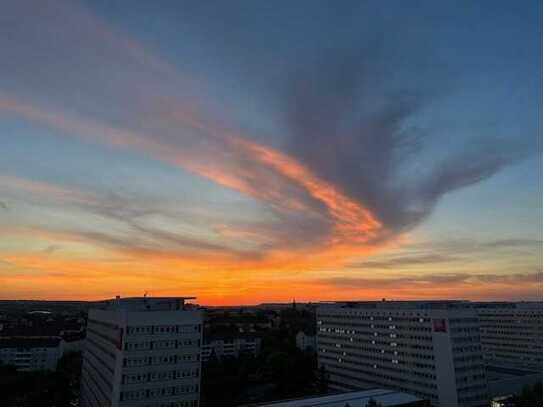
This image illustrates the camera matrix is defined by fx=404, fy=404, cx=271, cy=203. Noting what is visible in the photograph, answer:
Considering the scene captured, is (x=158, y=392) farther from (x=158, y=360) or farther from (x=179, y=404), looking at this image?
(x=158, y=360)

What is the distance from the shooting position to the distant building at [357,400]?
83.2 meters

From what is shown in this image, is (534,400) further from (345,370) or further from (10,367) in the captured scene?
(10,367)

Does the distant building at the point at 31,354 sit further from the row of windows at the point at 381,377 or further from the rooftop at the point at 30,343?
the row of windows at the point at 381,377

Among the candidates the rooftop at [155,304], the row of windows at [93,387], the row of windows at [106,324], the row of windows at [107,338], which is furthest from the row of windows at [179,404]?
the rooftop at [155,304]

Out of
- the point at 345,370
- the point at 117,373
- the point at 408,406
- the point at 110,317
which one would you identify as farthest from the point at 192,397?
the point at 345,370

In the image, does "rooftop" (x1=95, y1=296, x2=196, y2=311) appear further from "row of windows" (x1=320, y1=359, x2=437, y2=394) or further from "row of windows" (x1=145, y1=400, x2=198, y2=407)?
"row of windows" (x1=320, y1=359, x2=437, y2=394)

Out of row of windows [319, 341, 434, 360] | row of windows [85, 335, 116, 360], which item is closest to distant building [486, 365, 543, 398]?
row of windows [319, 341, 434, 360]

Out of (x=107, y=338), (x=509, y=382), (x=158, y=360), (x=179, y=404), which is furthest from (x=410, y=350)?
(x=107, y=338)

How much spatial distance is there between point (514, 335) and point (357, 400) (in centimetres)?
12023

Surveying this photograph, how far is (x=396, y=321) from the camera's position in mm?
119000

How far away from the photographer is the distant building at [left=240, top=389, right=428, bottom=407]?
3275 inches

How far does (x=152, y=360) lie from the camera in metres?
79.4

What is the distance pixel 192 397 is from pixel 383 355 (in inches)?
2534

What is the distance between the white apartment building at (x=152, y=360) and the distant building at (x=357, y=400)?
1535 cm
